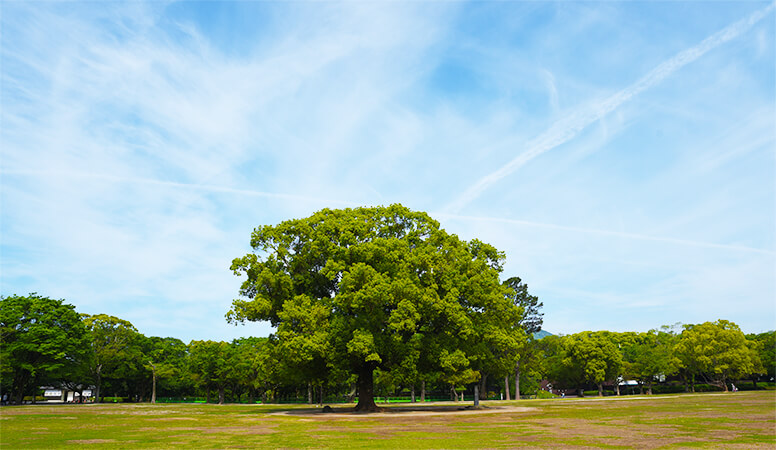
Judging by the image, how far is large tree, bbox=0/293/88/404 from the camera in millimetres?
64500

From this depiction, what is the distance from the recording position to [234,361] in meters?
82.2

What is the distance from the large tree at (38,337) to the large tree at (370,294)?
37557 mm

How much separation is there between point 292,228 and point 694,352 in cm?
6796

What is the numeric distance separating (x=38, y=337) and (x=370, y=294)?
53.6 m

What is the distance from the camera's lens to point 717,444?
579 inches

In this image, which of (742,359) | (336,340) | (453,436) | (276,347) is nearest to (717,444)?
(453,436)

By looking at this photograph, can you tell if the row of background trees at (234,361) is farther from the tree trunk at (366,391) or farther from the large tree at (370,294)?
the tree trunk at (366,391)

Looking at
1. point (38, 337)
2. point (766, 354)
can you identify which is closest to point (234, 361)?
point (38, 337)

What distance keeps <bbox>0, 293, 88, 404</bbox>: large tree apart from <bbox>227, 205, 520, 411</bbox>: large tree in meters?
37.6

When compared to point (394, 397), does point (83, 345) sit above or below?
above

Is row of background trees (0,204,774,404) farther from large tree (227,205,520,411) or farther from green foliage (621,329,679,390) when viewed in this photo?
green foliage (621,329,679,390)

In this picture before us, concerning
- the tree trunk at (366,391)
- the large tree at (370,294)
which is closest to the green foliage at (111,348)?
the large tree at (370,294)

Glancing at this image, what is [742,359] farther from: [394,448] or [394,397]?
[394,448]

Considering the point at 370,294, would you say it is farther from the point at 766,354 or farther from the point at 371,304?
the point at 766,354
